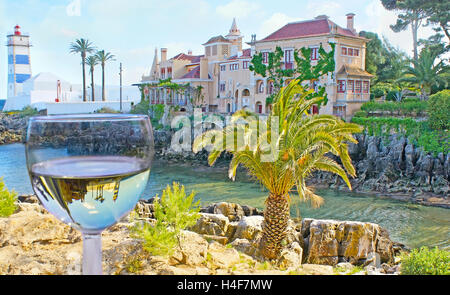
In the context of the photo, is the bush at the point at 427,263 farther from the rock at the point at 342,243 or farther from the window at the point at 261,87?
the window at the point at 261,87

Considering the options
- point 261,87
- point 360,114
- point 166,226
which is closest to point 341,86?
point 360,114

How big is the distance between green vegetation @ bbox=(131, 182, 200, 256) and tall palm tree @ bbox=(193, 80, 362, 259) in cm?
387

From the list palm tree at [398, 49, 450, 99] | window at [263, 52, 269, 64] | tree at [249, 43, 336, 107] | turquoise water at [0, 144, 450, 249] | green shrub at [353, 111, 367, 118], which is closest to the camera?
turquoise water at [0, 144, 450, 249]

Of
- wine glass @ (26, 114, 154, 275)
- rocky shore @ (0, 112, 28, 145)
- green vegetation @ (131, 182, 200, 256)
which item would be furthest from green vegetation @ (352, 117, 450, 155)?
rocky shore @ (0, 112, 28, 145)

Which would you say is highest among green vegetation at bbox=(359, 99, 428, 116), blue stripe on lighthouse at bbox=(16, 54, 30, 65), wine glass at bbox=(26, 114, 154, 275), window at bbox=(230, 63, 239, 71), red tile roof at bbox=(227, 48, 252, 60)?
blue stripe on lighthouse at bbox=(16, 54, 30, 65)

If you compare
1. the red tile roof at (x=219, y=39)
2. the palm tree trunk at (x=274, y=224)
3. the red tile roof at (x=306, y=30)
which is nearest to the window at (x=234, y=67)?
the red tile roof at (x=219, y=39)

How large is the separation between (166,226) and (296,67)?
35373mm

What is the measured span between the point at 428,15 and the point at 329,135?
38524 mm

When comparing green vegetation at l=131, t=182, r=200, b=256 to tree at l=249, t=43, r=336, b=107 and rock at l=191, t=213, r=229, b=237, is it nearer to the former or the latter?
rock at l=191, t=213, r=229, b=237

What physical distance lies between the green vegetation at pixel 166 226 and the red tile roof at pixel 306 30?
113ft

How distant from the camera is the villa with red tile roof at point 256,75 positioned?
37781 mm

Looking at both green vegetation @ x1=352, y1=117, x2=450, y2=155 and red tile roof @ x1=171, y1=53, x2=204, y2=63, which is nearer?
green vegetation @ x1=352, y1=117, x2=450, y2=155

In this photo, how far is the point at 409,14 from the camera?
1676 inches

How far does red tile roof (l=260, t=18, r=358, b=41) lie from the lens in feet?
125
